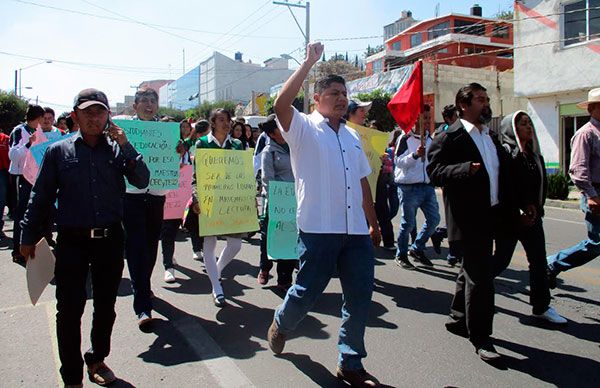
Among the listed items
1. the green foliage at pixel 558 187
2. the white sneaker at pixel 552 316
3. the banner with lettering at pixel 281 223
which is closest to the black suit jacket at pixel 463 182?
the white sneaker at pixel 552 316

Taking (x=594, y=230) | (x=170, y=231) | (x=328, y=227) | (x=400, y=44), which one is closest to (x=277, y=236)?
(x=170, y=231)

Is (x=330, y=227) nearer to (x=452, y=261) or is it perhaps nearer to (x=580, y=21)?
(x=452, y=261)

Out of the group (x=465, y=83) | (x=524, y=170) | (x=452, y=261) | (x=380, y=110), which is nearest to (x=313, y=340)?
(x=524, y=170)

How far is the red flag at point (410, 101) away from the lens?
573 centimetres

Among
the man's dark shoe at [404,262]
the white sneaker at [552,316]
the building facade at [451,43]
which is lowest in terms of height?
the white sneaker at [552,316]

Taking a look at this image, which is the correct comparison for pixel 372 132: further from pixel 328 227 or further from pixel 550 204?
pixel 550 204

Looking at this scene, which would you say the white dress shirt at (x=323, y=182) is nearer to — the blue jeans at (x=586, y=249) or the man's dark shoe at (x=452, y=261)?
the blue jeans at (x=586, y=249)

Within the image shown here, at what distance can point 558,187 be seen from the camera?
1424 centimetres

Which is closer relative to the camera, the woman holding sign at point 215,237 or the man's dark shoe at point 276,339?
the man's dark shoe at point 276,339

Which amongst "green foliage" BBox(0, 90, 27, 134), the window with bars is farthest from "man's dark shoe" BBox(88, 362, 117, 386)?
"green foliage" BBox(0, 90, 27, 134)

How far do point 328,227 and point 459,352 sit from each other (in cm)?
150

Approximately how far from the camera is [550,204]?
45.4ft

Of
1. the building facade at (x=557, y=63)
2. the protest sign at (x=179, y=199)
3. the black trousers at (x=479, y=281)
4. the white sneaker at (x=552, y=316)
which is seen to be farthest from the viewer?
the building facade at (x=557, y=63)

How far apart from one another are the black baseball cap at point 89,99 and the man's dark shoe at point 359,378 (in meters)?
2.39
